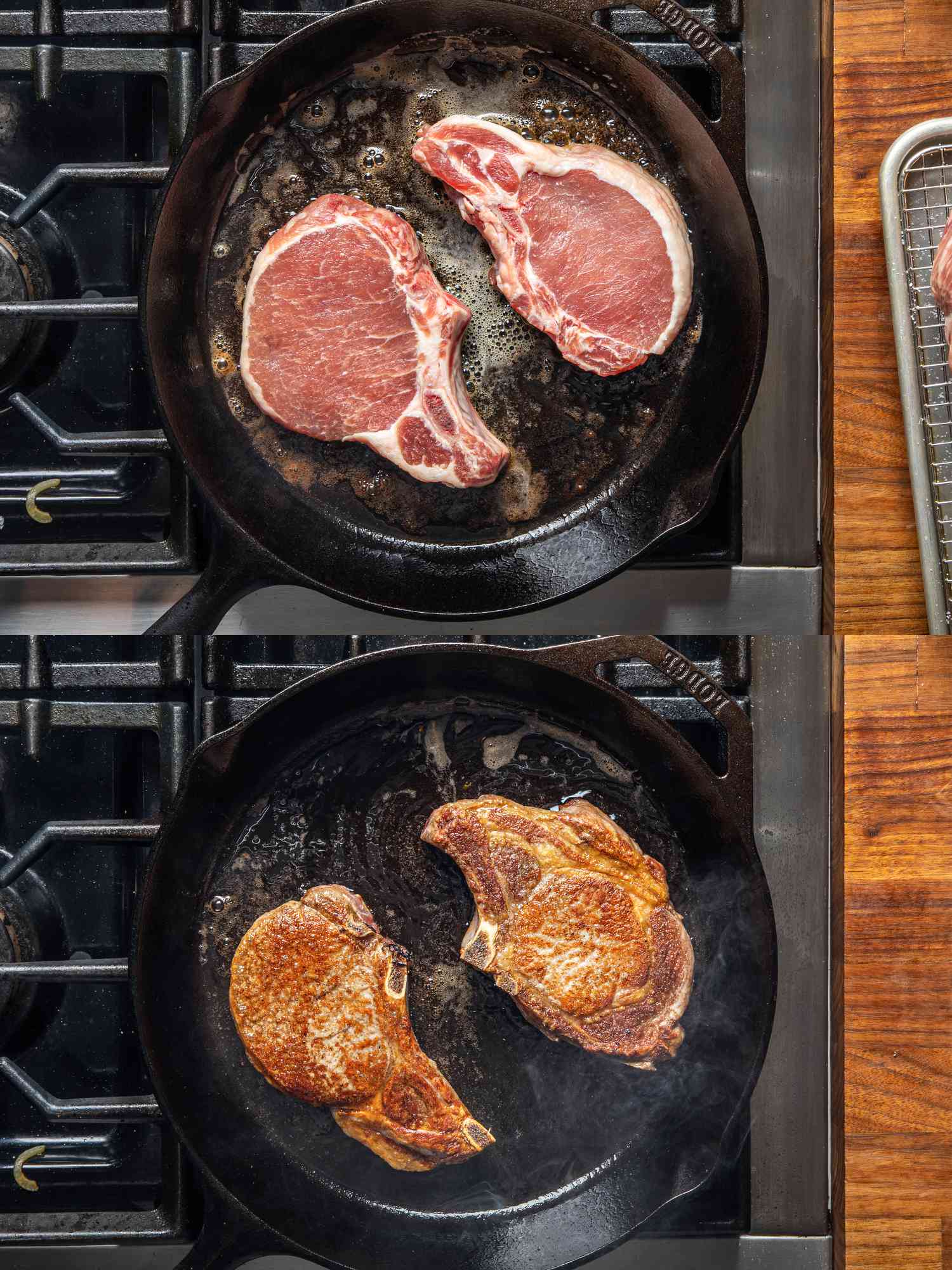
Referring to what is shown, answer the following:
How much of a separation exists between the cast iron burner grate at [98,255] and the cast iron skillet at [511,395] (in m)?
0.05

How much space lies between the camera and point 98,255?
1.18 metres

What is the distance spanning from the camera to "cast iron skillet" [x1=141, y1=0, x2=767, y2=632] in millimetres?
1114

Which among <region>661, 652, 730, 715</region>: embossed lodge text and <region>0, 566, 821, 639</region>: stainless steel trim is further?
<region>0, 566, 821, 639</region>: stainless steel trim

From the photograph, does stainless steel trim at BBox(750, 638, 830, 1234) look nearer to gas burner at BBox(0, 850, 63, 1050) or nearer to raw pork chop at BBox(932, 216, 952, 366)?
raw pork chop at BBox(932, 216, 952, 366)

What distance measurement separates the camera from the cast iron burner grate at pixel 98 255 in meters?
1.11

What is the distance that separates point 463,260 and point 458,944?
36.0 inches

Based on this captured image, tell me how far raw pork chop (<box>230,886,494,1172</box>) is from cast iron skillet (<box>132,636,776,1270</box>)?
0.04 meters

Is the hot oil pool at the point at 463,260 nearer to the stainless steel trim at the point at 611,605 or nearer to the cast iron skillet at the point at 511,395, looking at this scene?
the cast iron skillet at the point at 511,395

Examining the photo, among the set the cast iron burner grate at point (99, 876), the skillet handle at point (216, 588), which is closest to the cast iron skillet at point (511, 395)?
the skillet handle at point (216, 588)

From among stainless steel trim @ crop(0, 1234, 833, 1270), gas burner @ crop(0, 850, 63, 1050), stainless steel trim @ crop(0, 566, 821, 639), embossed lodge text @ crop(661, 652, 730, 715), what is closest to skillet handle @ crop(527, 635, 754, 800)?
embossed lodge text @ crop(661, 652, 730, 715)

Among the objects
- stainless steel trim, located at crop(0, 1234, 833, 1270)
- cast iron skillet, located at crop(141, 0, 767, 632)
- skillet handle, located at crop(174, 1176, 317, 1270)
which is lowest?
stainless steel trim, located at crop(0, 1234, 833, 1270)

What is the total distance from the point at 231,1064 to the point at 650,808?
0.67 m

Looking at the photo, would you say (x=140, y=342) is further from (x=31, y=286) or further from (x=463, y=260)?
(x=463, y=260)

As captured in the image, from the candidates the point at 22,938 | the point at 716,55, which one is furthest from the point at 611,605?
the point at 22,938
